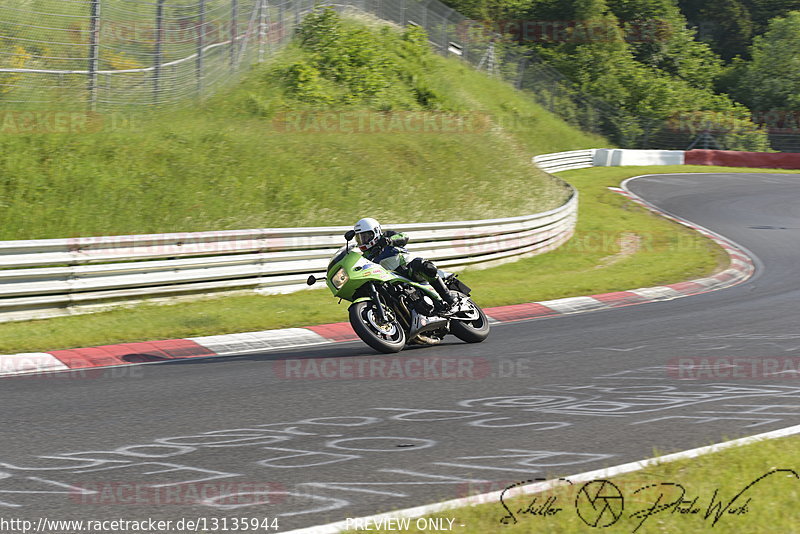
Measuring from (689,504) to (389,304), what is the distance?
218 inches

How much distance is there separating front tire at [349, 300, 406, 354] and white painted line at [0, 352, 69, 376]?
3.08 metres

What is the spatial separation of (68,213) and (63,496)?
11.7 m

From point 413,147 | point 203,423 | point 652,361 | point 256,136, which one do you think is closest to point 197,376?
point 203,423

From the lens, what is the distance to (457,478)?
535cm

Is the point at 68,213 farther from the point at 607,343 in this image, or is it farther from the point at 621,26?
the point at 621,26

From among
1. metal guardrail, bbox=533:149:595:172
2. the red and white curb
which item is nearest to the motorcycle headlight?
the red and white curb

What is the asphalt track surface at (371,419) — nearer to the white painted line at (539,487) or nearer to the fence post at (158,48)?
the white painted line at (539,487)

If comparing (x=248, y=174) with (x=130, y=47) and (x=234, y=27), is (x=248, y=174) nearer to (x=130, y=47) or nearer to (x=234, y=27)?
(x=130, y=47)

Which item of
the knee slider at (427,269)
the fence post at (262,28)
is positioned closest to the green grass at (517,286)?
the knee slider at (427,269)

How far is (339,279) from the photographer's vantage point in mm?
9617

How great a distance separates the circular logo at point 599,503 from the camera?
4.44m

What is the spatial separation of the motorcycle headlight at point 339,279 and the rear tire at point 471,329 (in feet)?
5.20

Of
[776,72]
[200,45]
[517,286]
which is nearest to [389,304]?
[517,286]
